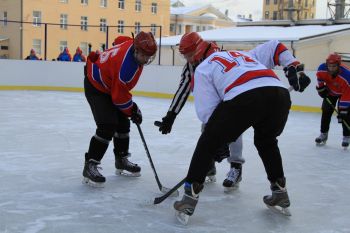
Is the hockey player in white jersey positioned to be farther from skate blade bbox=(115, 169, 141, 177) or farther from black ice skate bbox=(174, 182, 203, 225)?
skate blade bbox=(115, 169, 141, 177)

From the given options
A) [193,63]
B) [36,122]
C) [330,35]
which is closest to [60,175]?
[193,63]

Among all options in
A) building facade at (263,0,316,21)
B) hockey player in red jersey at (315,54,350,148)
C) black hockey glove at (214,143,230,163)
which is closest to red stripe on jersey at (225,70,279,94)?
black hockey glove at (214,143,230,163)

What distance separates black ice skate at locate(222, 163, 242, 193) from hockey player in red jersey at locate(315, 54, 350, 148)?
1.91 m

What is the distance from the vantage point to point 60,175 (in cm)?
305

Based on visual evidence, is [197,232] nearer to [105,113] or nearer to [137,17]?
[105,113]

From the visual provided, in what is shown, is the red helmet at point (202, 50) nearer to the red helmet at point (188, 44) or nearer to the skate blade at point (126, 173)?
the red helmet at point (188, 44)

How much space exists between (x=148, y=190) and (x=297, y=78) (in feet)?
3.51

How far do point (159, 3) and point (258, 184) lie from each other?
29460 mm

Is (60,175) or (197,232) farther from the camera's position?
(60,175)

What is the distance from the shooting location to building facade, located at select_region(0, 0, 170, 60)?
22.6 m

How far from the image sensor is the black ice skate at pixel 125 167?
3072 millimetres

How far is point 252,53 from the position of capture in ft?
9.21

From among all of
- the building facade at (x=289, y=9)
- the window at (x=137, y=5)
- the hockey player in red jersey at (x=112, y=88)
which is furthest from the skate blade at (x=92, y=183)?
the window at (x=137, y=5)

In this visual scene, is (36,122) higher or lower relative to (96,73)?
lower
